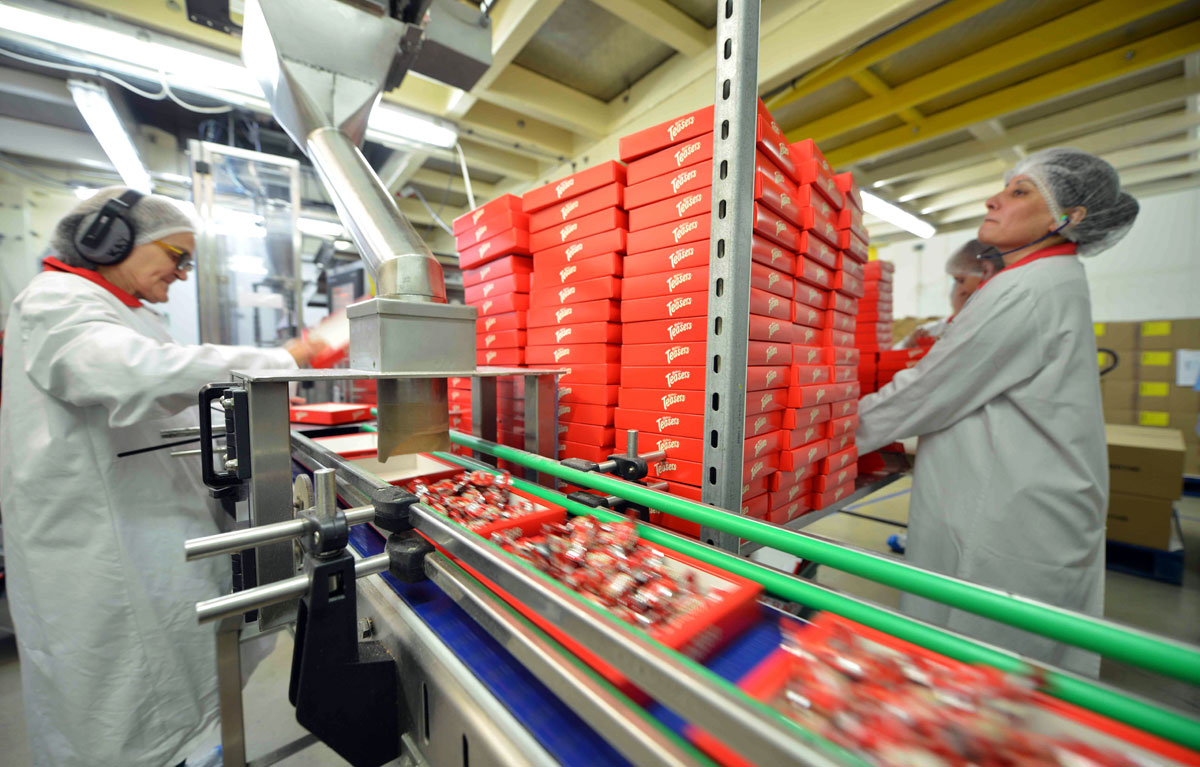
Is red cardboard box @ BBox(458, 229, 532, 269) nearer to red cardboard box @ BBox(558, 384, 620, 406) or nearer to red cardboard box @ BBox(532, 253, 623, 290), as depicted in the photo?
red cardboard box @ BBox(532, 253, 623, 290)

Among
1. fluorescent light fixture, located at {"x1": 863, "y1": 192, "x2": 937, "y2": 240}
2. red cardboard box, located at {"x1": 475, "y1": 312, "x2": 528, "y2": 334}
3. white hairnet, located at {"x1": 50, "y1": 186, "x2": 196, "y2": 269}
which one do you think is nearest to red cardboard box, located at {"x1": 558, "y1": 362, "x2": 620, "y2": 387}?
red cardboard box, located at {"x1": 475, "y1": 312, "x2": 528, "y2": 334}

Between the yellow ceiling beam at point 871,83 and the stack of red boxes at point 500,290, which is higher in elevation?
the yellow ceiling beam at point 871,83

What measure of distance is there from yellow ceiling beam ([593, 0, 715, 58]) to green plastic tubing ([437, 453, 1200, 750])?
2.38 m

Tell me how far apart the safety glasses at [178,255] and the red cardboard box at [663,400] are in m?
1.88

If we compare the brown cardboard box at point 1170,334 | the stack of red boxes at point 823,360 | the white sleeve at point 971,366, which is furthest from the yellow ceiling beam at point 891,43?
the brown cardboard box at point 1170,334

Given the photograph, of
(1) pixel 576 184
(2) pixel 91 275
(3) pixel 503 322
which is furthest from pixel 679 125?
(2) pixel 91 275

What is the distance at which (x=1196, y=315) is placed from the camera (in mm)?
5727

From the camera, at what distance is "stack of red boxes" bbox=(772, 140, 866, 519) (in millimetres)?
1264

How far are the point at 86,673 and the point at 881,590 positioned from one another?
159 inches

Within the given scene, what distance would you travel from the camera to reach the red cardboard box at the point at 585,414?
130 cm

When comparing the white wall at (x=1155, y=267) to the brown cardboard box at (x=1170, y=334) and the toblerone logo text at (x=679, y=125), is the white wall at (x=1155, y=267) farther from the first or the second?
the toblerone logo text at (x=679, y=125)

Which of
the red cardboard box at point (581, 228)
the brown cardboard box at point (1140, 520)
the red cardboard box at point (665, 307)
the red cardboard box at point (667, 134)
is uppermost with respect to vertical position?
the red cardboard box at point (667, 134)

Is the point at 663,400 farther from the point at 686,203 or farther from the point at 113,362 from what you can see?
the point at 113,362

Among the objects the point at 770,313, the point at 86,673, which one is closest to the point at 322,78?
the point at 770,313
